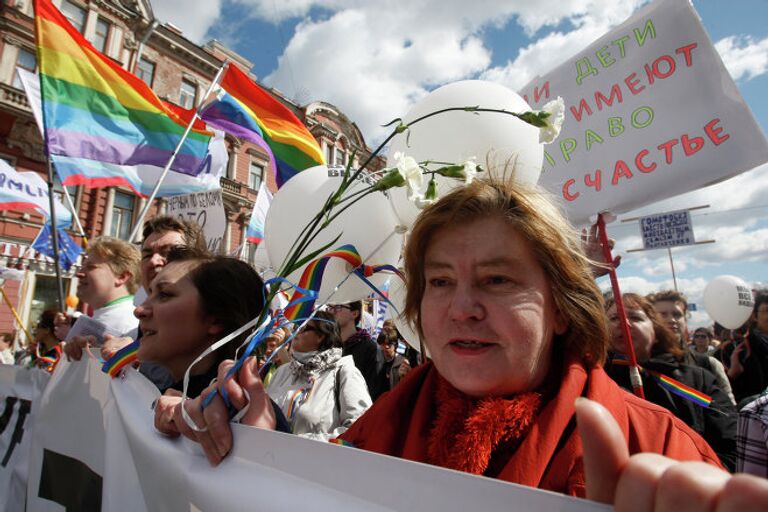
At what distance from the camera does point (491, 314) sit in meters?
1.01

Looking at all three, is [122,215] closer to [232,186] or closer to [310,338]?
[232,186]

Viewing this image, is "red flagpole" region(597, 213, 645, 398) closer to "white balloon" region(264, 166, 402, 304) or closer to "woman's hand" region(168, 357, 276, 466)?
"white balloon" region(264, 166, 402, 304)

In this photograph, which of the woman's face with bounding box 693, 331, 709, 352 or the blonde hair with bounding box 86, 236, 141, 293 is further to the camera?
the woman's face with bounding box 693, 331, 709, 352

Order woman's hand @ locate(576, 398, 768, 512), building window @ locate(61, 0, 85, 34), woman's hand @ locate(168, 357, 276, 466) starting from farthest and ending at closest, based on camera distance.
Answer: building window @ locate(61, 0, 85, 34)
woman's hand @ locate(168, 357, 276, 466)
woman's hand @ locate(576, 398, 768, 512)

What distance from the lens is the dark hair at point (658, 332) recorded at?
90.7 inches

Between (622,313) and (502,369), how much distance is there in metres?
1.02

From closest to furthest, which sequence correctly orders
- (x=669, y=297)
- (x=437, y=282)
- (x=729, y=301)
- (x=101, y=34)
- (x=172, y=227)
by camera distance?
(x=437, y=282), (x=172, y=227), (x=669, y=297), (x=729, y=301), (x=101, y=34)

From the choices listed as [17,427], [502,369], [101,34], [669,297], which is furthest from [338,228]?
[101,34]

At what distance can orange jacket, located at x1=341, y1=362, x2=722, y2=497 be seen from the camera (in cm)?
83

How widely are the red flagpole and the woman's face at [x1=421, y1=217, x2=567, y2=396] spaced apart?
80 centimetres

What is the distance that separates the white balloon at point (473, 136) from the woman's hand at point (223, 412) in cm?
91

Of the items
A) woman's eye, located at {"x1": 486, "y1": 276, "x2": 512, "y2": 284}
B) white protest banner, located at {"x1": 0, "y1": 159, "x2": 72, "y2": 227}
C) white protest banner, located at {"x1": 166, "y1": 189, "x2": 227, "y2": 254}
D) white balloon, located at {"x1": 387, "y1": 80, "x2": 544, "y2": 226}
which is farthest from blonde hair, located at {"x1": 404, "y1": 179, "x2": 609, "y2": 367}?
white protest banner, located at {"x1": 0, "y1": 159, "x2": 72, "y2": 227}

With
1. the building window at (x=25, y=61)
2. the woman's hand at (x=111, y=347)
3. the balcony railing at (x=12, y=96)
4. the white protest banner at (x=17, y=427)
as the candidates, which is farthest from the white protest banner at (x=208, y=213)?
the building window at (x=25, y=61)

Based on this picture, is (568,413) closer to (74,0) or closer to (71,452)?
(71,452)
